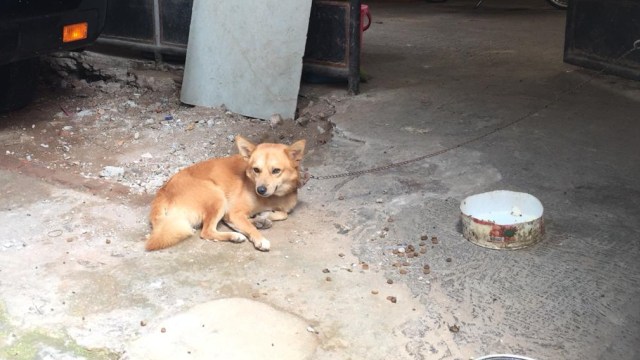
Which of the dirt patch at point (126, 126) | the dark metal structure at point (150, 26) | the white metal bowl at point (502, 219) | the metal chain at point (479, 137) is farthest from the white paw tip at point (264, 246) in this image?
the dark metal structure at point (150, 26)

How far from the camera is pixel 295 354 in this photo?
3256mm

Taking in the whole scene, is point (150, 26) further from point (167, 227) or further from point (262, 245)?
point (262, 245)

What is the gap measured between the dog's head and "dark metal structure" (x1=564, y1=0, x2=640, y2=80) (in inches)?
159

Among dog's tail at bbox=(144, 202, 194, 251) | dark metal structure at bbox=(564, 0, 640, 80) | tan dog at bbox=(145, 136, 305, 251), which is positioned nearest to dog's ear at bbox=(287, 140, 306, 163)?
tan dog at bbox=(145, 136, 305, 251)

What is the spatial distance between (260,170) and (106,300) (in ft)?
4.03

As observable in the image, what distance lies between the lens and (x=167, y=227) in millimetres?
4312

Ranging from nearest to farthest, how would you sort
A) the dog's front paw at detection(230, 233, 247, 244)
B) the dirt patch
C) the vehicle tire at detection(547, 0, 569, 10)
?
the dog's front paw at detection(230, 233, 247, 244), the dirt patch, the vehicle tire at detection(547, 0, 569, 10)

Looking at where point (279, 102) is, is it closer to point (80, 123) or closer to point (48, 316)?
point (80, 123)

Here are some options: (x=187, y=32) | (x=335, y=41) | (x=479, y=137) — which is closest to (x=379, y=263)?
(x=479, y=137)

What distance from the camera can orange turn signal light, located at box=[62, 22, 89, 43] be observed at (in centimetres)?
605

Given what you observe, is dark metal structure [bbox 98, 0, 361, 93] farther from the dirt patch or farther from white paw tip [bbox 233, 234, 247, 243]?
white paw tip [bbox 233, 234, 247, 243]

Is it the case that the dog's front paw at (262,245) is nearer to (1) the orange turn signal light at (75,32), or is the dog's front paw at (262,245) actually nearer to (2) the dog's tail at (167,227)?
(2) the dog's tail at (167,227)

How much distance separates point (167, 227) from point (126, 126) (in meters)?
2.63

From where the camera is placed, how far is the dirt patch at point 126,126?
5.83m
